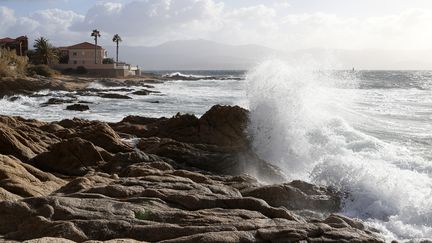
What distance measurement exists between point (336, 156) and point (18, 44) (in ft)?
246

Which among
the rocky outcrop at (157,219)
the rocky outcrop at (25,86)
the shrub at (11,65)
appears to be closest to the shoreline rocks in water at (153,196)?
the rocky outcrop at (157,219)

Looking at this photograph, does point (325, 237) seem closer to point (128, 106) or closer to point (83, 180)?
point (83, 180)

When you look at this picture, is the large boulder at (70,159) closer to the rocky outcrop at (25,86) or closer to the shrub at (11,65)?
the rocky outcrop at (25,86)

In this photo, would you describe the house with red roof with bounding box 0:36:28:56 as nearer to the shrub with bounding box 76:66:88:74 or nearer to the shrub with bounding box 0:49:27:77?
the shrub with bounding box 76:66:88:74

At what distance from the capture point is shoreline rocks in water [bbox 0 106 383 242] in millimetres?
6395

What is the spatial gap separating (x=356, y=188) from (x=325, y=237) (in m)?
6.50

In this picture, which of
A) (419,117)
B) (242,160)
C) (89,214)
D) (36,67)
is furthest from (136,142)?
(36,67)

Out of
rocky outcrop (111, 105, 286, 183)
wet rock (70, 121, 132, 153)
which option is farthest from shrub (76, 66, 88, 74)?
wet rock (70, 121, 132, 153)

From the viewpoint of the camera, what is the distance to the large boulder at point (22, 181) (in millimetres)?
8547

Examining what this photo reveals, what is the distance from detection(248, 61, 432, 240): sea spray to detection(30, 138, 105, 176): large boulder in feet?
18.3

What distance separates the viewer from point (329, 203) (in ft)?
36.9

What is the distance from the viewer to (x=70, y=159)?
496 inches

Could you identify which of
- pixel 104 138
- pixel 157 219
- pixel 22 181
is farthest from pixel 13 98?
pixel 157 219

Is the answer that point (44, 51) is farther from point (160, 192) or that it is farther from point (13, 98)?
point (160, 192)
